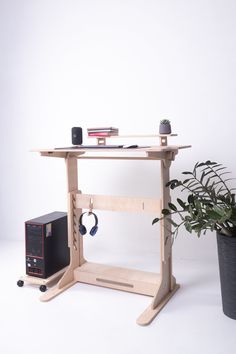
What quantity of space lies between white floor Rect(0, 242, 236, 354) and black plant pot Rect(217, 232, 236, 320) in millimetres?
68

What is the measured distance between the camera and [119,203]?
217cm

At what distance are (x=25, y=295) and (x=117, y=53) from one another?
6.02ft

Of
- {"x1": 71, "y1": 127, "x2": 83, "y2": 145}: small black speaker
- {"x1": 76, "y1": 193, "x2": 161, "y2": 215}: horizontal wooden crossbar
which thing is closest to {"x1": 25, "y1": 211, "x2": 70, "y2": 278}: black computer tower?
{"x1": 76, "y1": 193, "x2": 161, "y2": 215}: horizontal wooden crossbar

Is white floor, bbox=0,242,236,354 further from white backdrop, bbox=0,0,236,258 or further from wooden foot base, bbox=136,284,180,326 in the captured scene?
white backdrop, bbox=0,0,236,258

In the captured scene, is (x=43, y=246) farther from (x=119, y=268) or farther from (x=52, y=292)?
(x=119, y=268)

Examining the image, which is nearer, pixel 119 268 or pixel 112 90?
pixel 119 268

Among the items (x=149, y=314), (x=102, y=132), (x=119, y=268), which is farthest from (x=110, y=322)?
(x=102, y=132)

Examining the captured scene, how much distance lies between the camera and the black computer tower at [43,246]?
2.28 meters

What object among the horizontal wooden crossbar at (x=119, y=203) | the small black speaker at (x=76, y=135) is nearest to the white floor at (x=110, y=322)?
the horizontal wooden crossbar at (x=119, y=203)

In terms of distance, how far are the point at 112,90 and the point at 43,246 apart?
1.30 metres

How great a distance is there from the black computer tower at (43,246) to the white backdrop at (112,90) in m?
0.62

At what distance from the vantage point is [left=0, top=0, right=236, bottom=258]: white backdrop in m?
2.48

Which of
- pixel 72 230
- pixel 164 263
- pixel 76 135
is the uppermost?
pixel 76 135

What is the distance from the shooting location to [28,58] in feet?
9.96
